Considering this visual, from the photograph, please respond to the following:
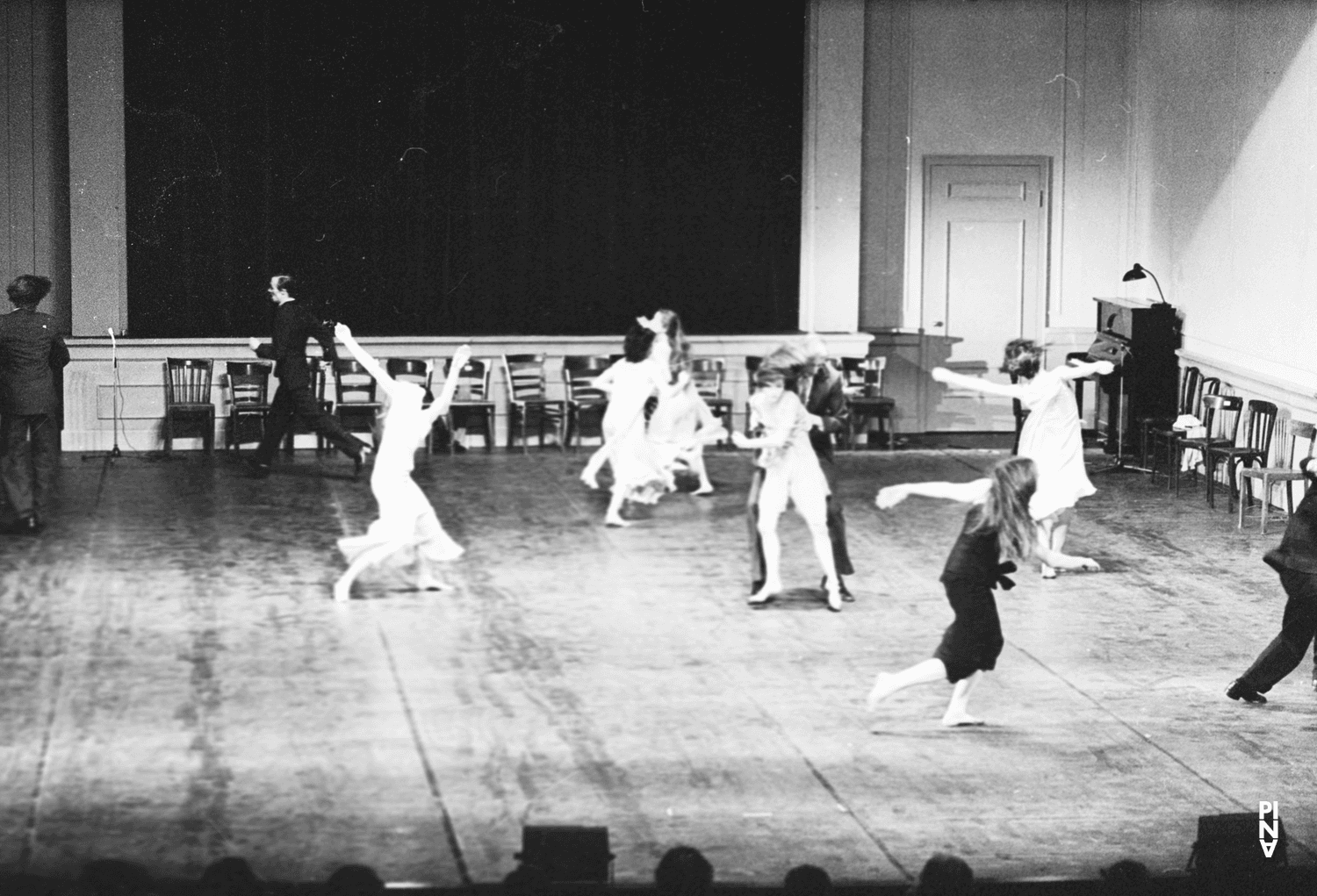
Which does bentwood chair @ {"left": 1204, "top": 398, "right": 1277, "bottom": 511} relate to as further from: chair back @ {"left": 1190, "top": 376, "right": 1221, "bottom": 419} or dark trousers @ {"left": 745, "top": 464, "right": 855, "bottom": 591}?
dark trousers @ {"left": 745, "top": 464, "right": 855, "bottom": 591}

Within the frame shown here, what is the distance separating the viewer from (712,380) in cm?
1605

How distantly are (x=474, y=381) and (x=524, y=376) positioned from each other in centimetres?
40

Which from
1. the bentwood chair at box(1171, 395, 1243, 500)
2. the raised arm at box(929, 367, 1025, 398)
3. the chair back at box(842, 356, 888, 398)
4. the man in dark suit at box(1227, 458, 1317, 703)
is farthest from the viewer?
the chair back at box(842, 356, 888, 398)

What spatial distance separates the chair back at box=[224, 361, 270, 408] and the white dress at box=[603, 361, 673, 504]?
12.1ft

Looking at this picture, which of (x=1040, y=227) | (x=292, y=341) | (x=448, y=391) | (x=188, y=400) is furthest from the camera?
(x=1040, y=227)

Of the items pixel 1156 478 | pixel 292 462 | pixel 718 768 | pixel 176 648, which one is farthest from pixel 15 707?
pixel 1156 478

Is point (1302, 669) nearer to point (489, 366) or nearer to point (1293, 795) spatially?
point (1293, 795)

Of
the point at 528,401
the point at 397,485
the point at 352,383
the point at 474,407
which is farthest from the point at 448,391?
the point at 352,383

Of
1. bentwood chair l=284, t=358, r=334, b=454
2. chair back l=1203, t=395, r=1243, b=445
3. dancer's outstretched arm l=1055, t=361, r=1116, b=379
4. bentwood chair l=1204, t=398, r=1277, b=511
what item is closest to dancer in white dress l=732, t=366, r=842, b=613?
dancer's outstretched arm l=1055, t=361, r=1116, b=379

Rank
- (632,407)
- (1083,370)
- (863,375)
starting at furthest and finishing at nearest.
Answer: (863,375), (632,407), (1083,370)

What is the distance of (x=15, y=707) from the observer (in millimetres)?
8281

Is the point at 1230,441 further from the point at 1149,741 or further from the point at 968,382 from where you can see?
the point at 1149,741

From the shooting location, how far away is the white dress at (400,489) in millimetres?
10164

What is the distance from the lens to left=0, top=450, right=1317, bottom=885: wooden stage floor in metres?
6.87
